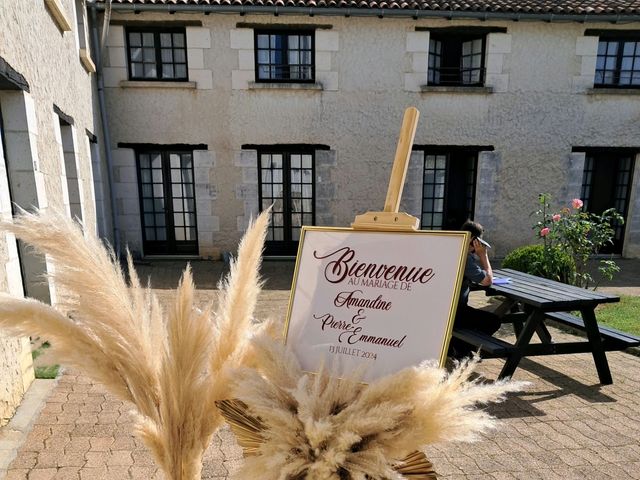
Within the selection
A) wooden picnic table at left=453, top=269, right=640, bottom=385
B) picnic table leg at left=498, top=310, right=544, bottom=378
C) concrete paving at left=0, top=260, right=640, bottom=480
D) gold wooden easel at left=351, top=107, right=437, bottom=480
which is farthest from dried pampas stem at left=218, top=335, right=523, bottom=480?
picnic table leg at left=498, top=310, right=544, bottom=378

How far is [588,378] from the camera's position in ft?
12.0

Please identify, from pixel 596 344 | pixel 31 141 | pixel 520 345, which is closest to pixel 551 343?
pixel 596 344

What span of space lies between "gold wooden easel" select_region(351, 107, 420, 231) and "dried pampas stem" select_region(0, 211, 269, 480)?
0.36 m

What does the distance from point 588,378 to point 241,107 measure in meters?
7.34

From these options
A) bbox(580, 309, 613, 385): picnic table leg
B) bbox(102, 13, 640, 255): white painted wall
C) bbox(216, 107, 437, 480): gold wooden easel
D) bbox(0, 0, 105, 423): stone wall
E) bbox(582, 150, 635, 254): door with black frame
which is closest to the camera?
bbox(216, 107, 437, 480): gold wooden easel

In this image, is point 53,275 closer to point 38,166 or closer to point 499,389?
Result: point 499,389

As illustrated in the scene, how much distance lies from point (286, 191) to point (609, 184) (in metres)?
7.85

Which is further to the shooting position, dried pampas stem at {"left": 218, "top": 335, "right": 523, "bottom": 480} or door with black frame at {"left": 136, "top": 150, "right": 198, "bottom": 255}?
door with black frame at {"left": 136, "top": 150, "right": 198, "bottom": 255}

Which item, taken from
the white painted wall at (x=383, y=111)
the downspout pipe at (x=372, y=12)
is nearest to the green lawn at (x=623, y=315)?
the white painted wall at (x=383, y=111)

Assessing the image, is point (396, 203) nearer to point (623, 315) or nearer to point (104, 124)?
point (623, 315)

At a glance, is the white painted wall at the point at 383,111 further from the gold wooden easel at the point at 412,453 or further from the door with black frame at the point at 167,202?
the gold wooden easel at the point at 412,453

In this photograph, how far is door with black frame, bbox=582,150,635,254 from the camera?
357 inches

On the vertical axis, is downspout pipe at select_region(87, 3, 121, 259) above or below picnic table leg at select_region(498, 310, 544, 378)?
above

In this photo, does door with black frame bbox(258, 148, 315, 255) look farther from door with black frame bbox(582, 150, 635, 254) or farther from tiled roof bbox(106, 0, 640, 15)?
door with black frame bbox(582, 150, 635, 254)
